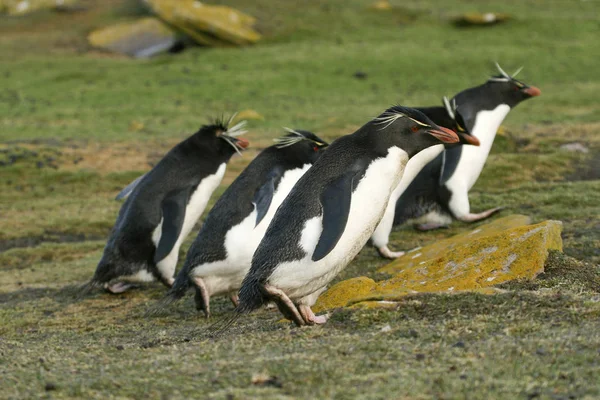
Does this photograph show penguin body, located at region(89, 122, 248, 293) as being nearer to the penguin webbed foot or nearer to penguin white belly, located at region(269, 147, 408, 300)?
the penguin webbed foot

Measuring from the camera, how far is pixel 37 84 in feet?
74.9

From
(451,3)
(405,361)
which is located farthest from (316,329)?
Result: (451,3)

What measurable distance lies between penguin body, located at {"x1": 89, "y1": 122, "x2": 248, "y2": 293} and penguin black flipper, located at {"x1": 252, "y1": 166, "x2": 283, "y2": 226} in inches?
40.0

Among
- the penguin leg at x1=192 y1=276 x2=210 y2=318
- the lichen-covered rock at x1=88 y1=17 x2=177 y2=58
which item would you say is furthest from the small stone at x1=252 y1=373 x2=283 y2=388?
the lichen-covered rock at x1=88 y1=17 x2=177 y2=58

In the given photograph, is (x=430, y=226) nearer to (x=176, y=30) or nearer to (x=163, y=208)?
(x=163, y=208)

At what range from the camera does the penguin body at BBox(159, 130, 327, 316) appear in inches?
278

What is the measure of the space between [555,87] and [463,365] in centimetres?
1824

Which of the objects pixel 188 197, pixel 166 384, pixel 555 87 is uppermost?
pixel 166 384

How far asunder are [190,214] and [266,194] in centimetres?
142

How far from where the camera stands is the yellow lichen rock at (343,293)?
20.3 feet

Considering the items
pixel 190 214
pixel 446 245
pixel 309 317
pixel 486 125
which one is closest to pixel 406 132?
pixel 309 317

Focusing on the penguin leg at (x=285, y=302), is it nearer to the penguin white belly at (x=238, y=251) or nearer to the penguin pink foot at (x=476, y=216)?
the penguin white belly at (x=238, y=251)

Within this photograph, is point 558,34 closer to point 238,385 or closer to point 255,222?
point 255,222

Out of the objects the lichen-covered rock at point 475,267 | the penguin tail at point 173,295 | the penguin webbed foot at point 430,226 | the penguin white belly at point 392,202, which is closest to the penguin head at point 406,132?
the lichen-covered rock at point 475,267
